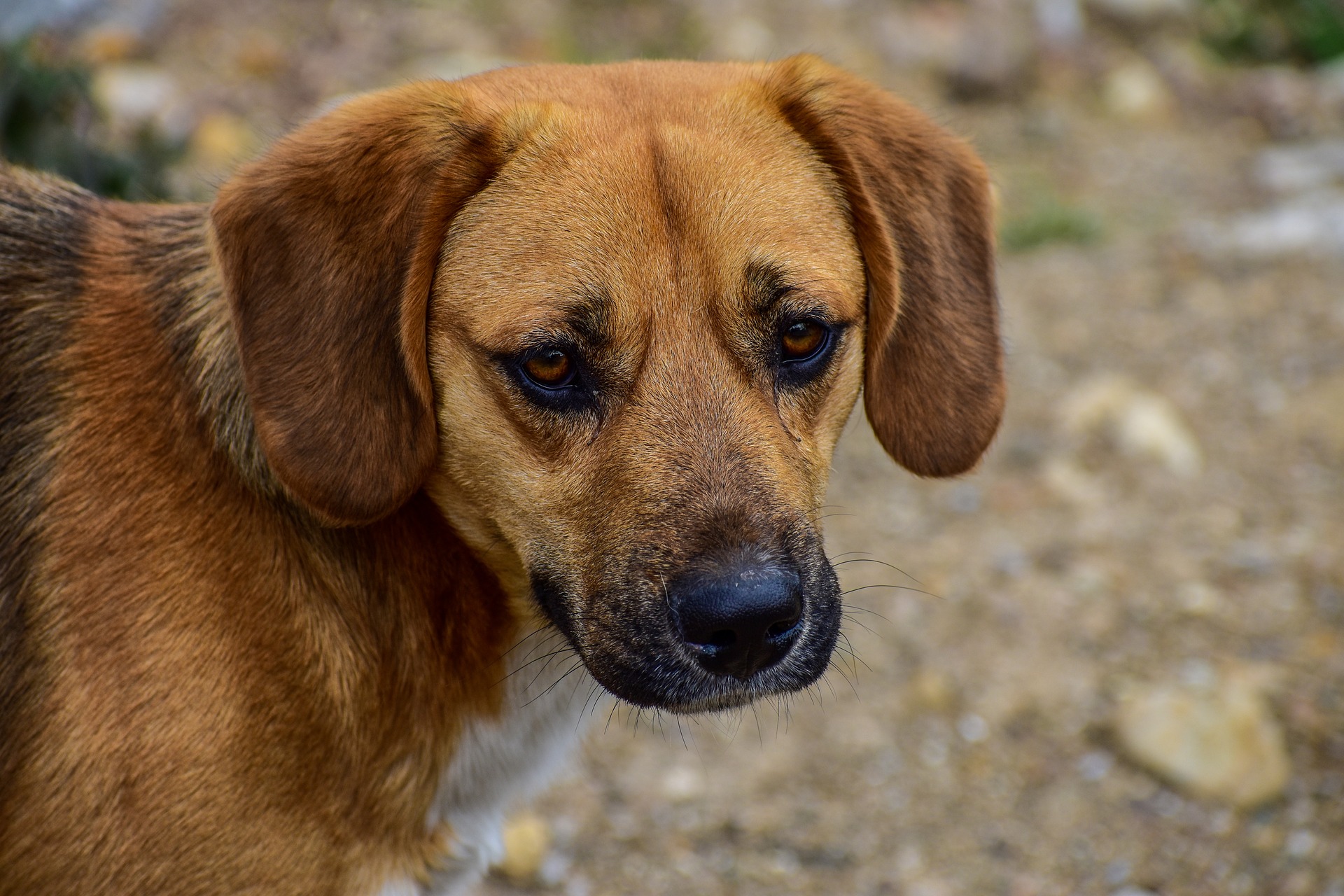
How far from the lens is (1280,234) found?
708cm

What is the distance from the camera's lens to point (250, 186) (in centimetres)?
262

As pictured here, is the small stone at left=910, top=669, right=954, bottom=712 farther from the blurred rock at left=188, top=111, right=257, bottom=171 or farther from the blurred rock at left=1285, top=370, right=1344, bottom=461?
the blurred rock at left=188, top=111, right=257, bottom=171

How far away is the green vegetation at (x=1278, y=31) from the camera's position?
9.60m

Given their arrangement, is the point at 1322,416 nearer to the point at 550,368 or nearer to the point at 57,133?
the point at 550,368

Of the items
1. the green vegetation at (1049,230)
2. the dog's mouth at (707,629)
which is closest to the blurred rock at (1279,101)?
the green vegetation at (1049,230)

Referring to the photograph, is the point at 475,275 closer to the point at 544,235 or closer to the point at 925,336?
the point at 544,235

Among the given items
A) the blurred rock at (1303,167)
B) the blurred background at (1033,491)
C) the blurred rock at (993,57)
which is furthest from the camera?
the blurred rock at (993,57)

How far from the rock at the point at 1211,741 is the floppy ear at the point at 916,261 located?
1.66m

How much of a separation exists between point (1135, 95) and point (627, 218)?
23.8 ft

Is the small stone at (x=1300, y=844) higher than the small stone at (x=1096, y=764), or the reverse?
the small stone at (x=1300, y=844)

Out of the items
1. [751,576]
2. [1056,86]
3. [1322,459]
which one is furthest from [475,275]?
[1056,86]

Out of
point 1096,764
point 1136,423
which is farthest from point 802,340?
point 1136,423

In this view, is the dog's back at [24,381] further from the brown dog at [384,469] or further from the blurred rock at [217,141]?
the blurred rock at [217,141]

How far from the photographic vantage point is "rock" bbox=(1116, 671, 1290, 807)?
4176mm
